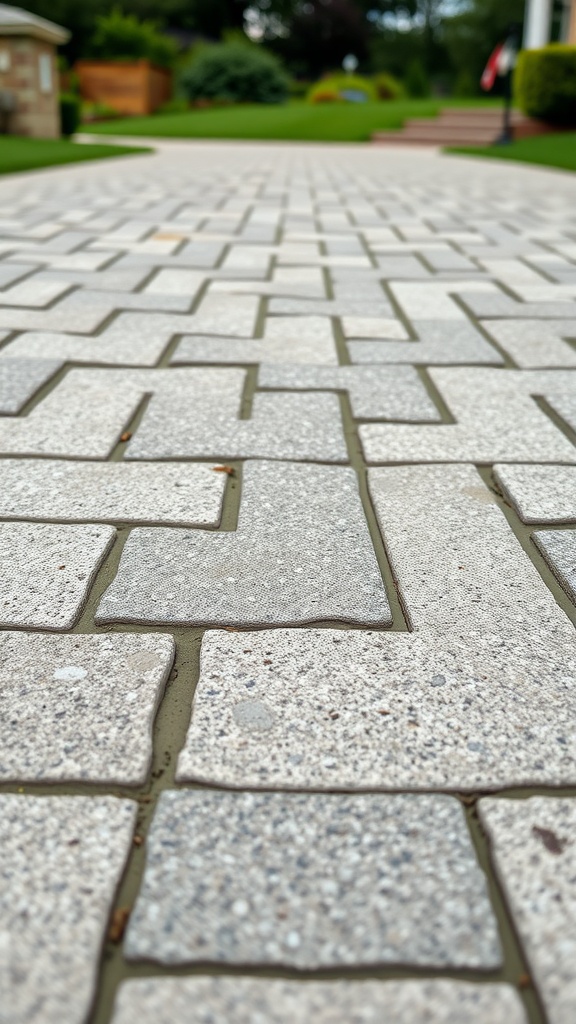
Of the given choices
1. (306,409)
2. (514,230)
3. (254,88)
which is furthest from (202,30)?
(306,409)

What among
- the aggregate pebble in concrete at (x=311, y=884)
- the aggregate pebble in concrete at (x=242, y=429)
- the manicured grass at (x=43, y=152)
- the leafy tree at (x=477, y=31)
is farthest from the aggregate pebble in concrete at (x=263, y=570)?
the leafy tree at (x=477, y=31)

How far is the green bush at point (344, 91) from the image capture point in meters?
24.2

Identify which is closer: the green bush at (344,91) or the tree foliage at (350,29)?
the green bush at (344,91)

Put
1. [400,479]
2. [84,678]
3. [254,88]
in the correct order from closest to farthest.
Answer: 1. [84,678]
2. [400,479]
3. [254,88]

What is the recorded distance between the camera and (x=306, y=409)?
214 centimetres

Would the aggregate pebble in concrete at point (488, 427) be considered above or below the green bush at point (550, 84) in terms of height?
below

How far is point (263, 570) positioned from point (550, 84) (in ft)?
49.8

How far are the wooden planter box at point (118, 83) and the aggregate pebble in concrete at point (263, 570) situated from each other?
24.4m

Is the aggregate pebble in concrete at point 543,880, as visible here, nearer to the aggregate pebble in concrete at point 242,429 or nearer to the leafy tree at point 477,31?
the aggregate pebble in concrete at point 242,429

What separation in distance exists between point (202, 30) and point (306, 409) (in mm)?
39233

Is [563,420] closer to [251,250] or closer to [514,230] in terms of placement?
[251,250]

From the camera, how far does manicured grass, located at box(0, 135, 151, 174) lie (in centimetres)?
869

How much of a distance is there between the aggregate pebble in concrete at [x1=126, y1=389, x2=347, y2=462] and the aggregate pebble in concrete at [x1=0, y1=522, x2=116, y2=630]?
1.25 ft

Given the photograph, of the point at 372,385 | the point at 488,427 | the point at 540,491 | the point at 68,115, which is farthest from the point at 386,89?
the point at 540,491
